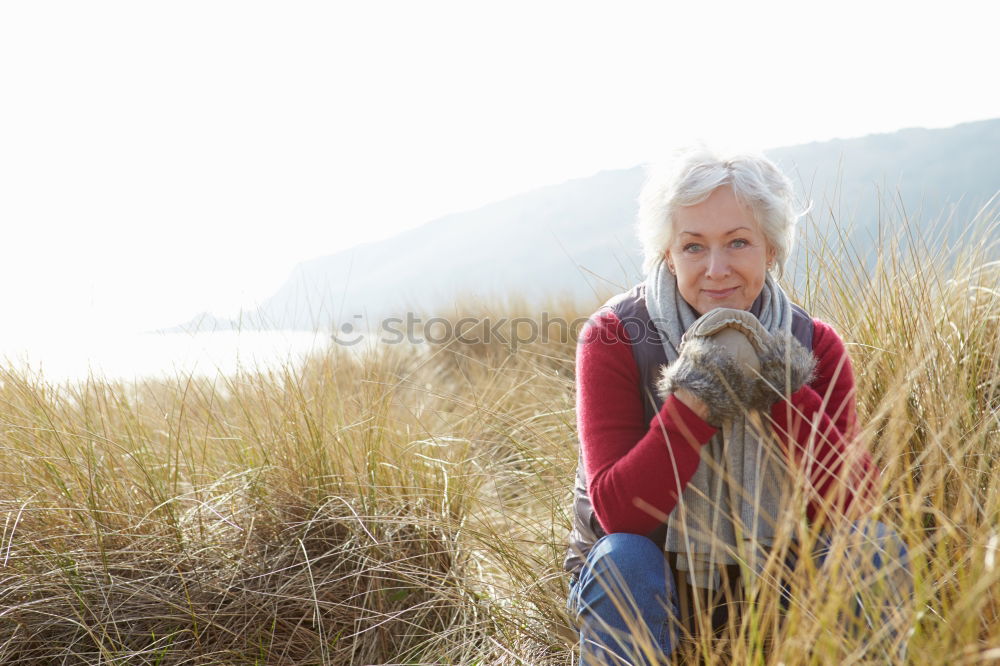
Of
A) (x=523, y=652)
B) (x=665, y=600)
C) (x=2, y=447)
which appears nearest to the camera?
(x=665, y=600)

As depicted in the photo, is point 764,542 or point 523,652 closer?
point 764,542

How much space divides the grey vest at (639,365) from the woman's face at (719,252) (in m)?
0.10

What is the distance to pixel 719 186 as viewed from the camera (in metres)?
1.71

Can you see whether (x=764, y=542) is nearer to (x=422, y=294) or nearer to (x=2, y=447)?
(x=2, y=447)

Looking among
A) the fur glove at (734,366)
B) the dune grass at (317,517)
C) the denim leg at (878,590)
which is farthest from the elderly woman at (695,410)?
the dune grass at (317,517)

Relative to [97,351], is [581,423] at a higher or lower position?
lower

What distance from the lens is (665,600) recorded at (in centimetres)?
156

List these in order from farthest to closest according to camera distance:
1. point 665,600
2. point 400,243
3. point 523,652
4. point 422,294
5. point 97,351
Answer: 1. point 400,243
2. point 422,294
3. point 97,351
4. point 523,652
5. point 665,600

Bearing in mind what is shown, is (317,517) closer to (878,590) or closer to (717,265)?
(717,265)

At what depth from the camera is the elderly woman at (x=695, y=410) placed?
5.05 feet

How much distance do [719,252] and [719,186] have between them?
6.1 inches

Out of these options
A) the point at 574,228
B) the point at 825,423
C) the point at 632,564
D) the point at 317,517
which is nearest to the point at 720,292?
the point at 825,423

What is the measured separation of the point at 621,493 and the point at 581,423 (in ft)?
0.73

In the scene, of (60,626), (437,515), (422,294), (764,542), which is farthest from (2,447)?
(422,294)
